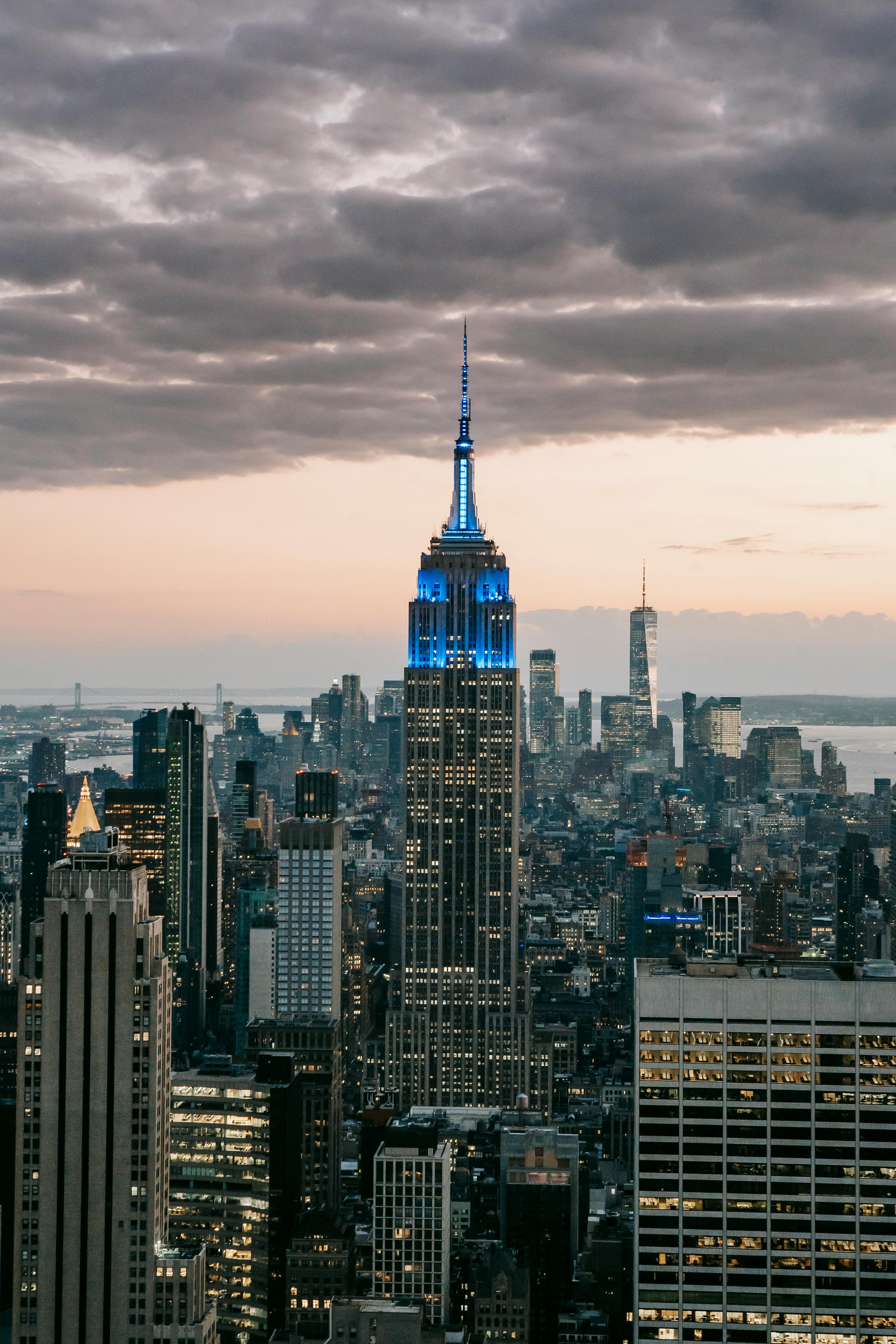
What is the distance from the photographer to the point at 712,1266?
5841 cm

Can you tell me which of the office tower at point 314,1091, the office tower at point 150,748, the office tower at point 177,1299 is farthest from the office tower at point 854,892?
the office tower at point 177,1299

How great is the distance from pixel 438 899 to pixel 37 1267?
3232 inches

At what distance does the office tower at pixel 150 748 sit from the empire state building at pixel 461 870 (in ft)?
161

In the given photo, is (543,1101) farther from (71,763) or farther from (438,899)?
(71,763)

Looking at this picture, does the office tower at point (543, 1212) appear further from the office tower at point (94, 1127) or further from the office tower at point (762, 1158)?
the office tower at point (762, 1158)

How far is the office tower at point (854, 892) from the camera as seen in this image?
168375mm

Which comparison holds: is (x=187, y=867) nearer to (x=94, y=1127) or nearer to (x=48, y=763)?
(x=48, y=763)

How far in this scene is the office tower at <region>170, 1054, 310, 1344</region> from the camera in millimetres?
91125

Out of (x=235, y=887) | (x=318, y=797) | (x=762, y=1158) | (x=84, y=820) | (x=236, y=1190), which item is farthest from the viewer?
(x=235, y=887)

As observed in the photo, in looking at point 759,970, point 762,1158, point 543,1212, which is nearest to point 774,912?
point 543,1212

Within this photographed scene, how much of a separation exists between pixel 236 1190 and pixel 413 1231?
10.1 metres

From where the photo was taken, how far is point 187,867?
182375mm

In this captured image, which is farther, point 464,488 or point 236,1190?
point 464,488

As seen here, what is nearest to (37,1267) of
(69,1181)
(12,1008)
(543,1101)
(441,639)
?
(69,1181)
